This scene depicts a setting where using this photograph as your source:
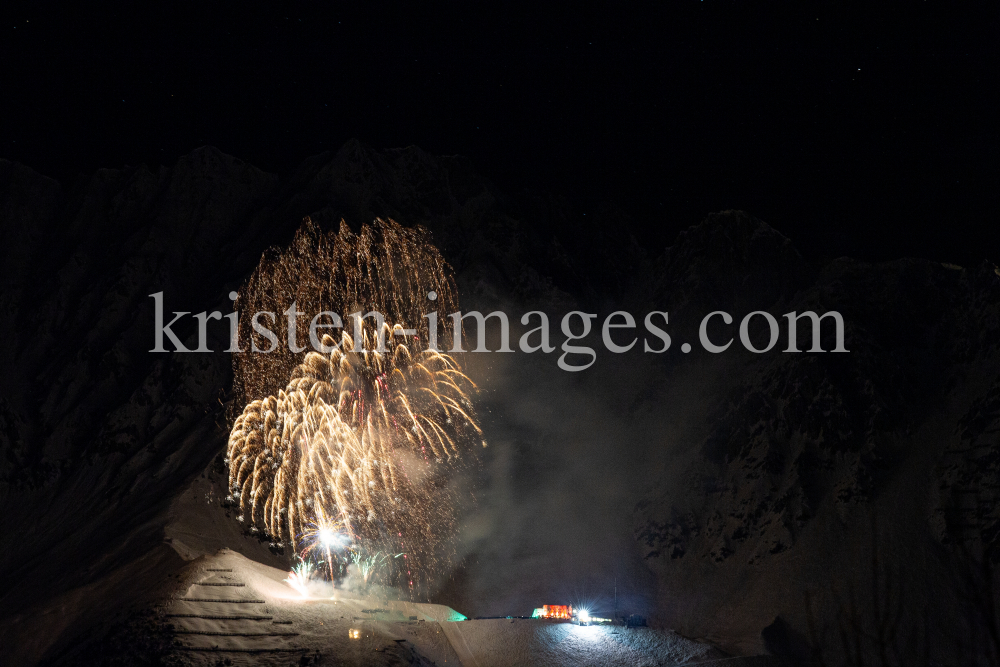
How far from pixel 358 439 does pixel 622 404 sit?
136 feet

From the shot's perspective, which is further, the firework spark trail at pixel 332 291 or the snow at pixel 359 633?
the firework spark trail at pixel 332 291

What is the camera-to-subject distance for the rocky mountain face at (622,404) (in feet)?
238

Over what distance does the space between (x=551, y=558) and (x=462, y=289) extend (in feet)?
143

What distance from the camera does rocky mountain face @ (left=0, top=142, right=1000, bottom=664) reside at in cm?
7244

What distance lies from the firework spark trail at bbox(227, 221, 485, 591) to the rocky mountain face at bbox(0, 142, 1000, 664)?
24.4 ft

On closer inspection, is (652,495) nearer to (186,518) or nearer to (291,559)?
(291,559)

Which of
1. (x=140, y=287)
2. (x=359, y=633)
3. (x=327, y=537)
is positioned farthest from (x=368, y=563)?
(x=140, y=287)

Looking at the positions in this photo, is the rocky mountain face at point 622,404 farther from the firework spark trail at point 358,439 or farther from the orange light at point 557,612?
the orange light at point 557,612

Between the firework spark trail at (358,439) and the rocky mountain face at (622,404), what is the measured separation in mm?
7427

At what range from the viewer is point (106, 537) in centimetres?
8481

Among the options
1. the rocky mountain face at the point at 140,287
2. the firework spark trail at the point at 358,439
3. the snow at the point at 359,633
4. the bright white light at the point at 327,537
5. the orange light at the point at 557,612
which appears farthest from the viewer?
the rocky mountain face at the point at 140,287

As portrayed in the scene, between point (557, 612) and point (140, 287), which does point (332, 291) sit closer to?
point (557, 612)

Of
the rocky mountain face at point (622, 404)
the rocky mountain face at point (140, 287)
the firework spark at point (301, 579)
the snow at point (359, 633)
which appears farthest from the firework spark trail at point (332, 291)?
the rocky mountain face at point (140, 287)

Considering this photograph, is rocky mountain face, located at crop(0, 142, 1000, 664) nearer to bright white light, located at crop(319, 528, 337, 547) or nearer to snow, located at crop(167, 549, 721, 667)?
snow, located at crop(167, 549, 721, 667)
